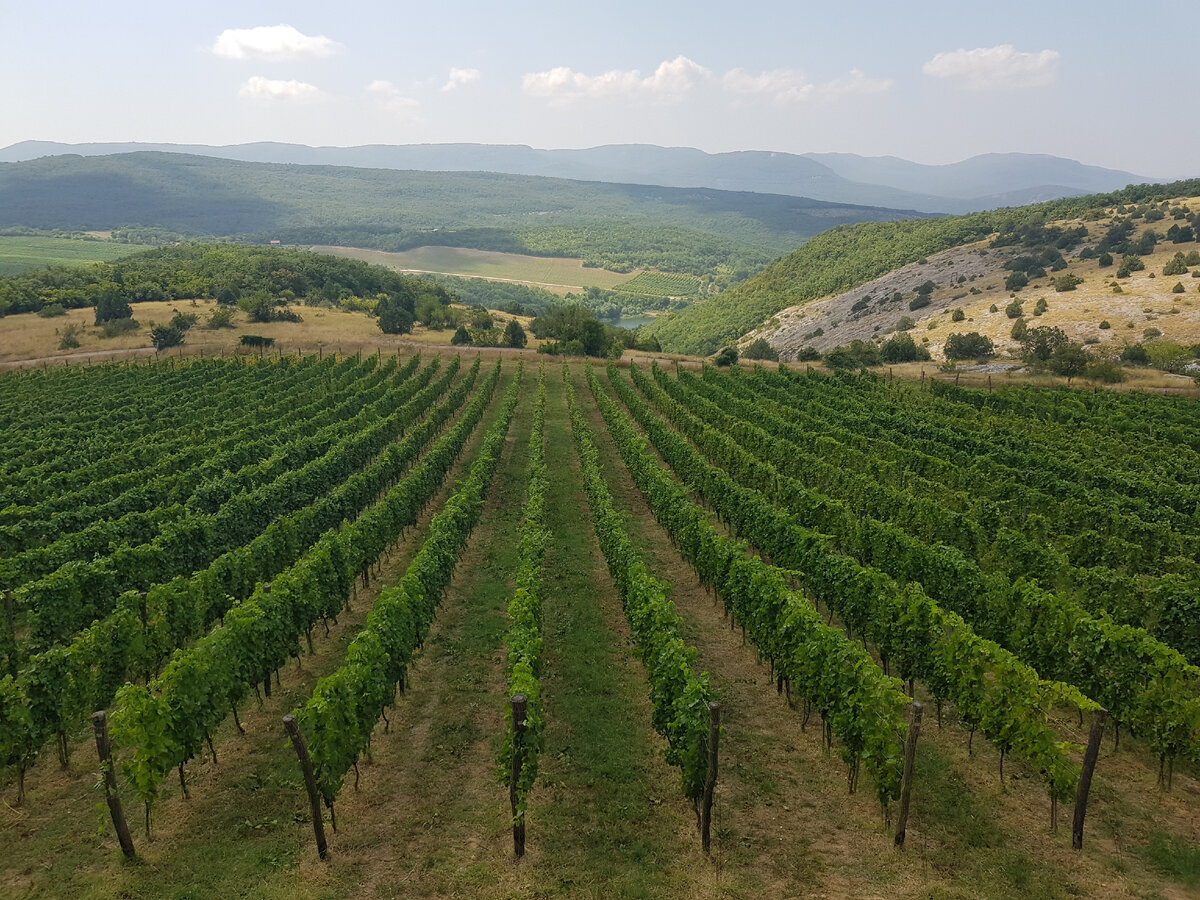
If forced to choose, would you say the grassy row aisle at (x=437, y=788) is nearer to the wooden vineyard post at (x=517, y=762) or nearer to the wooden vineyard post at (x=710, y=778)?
the wooden vineyard post at (x=517, y=762)

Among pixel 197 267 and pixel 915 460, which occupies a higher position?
pixel 197 267

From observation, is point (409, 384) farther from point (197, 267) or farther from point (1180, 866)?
point (197, 267)

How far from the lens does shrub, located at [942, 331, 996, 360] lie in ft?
269

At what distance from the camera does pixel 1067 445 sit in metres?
36.8

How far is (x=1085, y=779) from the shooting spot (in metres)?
11.3

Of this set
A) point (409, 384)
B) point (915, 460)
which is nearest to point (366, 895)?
point (915, 460)

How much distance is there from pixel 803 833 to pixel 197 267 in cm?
15071

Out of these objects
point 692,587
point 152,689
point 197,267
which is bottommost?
point 692,587

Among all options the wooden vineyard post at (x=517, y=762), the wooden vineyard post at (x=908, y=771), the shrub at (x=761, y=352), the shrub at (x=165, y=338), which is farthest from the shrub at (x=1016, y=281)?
the wooden vineyard post at (x=517, y=762)

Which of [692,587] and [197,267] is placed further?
[197,267]

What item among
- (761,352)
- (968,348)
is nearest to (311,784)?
(968,348)

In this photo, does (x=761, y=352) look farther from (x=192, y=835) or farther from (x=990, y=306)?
(x=192, y=835)

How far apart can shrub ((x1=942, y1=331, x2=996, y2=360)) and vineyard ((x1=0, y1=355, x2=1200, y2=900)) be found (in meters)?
54.8

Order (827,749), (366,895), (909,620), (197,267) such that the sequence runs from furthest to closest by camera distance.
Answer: (197,267) → (909,620) → (827,749) → (366,895)
